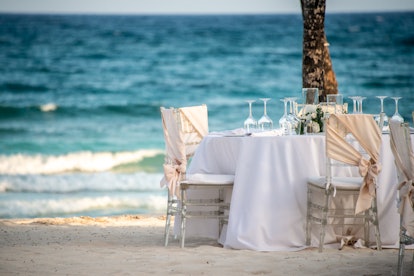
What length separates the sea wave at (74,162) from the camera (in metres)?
13.2

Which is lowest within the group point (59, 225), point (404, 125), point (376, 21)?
point (59, 225)

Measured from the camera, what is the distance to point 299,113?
634 cm

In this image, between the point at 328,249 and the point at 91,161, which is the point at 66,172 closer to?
the point at 91,161

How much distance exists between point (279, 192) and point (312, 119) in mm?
709

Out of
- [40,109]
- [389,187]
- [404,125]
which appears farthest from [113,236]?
[40,109]

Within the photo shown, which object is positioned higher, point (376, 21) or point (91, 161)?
point (376, 21)

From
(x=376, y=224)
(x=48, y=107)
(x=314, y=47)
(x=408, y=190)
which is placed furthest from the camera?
(x=48, y=107)

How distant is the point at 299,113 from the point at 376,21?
1404cm

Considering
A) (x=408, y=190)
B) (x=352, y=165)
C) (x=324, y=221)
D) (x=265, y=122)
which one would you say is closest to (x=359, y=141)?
(x=352, y=165)

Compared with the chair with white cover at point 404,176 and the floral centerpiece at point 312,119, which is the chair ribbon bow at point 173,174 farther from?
→ the chair with white cover at point 404,176

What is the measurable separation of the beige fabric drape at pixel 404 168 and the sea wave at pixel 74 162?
8574 millimetres

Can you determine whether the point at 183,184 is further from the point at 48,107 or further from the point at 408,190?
the point at 48,107

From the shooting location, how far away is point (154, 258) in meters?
5.61

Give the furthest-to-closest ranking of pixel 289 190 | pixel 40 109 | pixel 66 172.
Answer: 1. pixel 40 109
2. pixel 66 172
3. pixel 289 190
